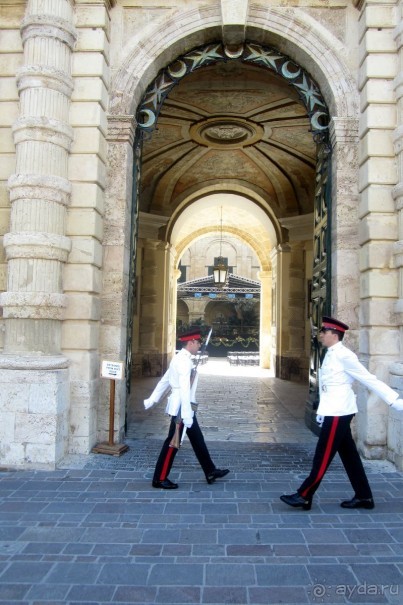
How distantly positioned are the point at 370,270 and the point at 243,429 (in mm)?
2975

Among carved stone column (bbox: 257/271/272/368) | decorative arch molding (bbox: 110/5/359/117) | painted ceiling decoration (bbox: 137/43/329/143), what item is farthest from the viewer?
carved stone column (bbox: 257/271/272/368)

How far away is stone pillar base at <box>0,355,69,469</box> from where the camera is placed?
207 inches

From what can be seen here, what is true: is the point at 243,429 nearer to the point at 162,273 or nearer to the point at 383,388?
the point at 383,388

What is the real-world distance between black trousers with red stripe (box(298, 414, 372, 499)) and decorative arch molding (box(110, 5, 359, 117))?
13.8 feet

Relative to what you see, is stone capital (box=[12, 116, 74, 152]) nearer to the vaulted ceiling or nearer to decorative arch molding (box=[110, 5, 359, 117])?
decorative arch molding (box=[110, 5, 359, 117])

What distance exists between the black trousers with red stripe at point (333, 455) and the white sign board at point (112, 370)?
2.58 metres

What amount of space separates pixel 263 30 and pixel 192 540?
6174 millimetres

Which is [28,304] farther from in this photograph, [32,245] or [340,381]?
[340,381]

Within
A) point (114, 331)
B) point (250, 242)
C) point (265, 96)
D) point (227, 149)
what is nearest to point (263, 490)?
point (114, 331)

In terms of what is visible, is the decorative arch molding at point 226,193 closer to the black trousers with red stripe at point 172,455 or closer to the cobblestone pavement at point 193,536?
the cobblestone pavement at point 193,536

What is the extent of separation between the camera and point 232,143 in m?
12.9

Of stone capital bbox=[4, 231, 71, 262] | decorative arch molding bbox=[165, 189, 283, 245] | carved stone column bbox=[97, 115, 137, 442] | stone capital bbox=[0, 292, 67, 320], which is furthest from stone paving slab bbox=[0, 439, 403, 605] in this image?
decorative arch molding bbox=[165, 189, 283, 245]

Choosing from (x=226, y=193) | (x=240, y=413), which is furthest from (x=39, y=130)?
(x=226, y=193)

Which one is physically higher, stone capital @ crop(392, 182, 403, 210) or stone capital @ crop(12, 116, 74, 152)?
stone capital @ crop(12, 116, 74, 152)
